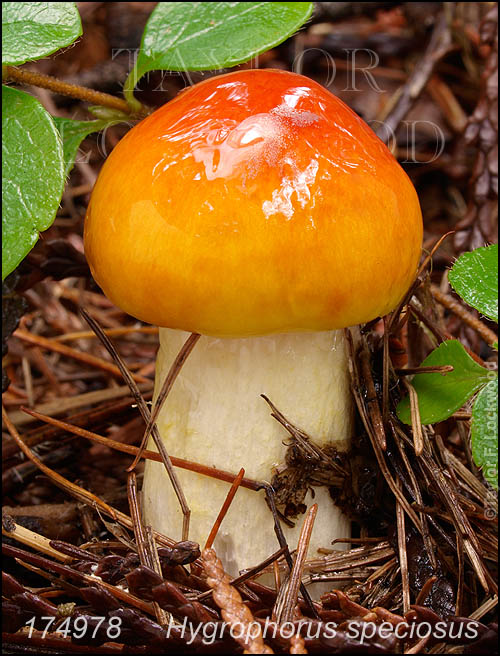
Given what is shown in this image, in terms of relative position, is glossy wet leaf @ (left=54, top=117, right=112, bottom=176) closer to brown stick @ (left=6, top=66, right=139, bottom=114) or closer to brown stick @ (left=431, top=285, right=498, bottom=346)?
brown stick @ (left=6, top=66, right=139, bottom=114)

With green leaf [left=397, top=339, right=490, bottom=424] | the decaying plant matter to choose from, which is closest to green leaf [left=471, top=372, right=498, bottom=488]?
green leaf [left=397, top=339, right=490, bottom=424]

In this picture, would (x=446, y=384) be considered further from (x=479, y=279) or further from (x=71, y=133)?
(x=71, y=133)

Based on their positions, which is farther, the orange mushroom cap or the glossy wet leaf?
the glossy wet leaf

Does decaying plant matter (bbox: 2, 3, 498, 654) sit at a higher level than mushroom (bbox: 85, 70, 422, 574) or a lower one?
lower

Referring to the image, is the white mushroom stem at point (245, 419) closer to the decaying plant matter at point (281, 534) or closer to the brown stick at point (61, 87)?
the decaying plant matter at point (281, 534)

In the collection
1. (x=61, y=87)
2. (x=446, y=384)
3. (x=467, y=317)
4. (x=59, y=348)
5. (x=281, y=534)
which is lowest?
(x=59, y=348)

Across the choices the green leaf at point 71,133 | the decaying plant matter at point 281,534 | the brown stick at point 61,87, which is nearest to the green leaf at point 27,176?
the brown stick at point 61,87

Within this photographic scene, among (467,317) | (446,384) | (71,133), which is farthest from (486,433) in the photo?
(71,133)

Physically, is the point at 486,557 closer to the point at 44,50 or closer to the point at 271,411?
the point at 271,411
